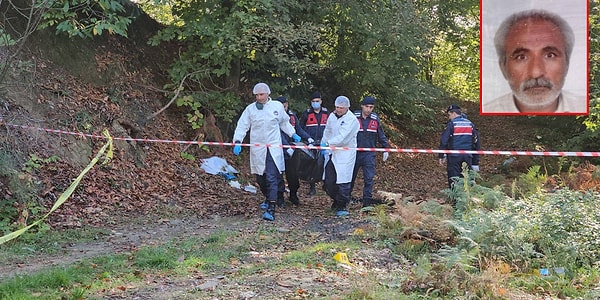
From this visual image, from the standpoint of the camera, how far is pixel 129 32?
40.3 feet

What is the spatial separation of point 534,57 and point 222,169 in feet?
20.3

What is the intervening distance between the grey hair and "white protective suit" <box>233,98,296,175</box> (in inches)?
127

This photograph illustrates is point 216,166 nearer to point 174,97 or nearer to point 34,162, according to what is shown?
point 174,97

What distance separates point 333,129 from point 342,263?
139 inches

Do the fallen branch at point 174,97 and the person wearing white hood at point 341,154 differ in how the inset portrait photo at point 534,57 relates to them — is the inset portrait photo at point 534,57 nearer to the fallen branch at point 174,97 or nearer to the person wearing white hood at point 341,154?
the person wearing white hood at point 341,154

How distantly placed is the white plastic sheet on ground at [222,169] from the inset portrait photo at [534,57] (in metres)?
5.02

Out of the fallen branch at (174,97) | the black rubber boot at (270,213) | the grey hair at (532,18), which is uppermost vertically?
the grey hair at (532,18)

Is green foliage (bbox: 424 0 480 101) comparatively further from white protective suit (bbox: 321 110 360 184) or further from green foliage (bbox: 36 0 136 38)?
green foliage (bbox: 36 0 136 38)

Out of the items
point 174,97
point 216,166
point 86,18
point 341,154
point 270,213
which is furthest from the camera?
point 174,97

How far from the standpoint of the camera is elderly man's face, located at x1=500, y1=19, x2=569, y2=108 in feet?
24.5

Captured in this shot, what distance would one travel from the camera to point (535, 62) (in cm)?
761

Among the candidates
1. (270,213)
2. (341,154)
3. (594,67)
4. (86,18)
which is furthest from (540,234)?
(86,18)

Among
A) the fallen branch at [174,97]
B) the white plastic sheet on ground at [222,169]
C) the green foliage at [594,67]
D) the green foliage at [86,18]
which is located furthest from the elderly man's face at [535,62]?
the fallen branch at [174,97]

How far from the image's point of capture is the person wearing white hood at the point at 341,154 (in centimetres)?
858
